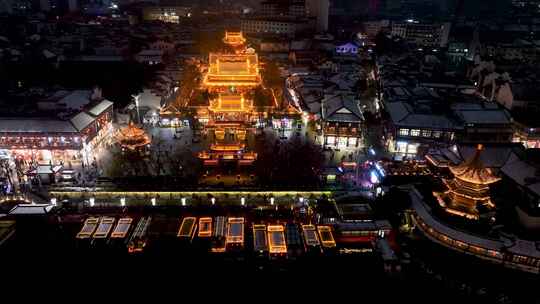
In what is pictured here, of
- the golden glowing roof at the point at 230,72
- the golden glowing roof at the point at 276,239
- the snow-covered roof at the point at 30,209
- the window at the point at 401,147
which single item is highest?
the golden glowing roof at the point at 230,72

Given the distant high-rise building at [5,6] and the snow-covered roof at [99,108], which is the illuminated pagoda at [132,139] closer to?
the snow-covered roof at [99,108]

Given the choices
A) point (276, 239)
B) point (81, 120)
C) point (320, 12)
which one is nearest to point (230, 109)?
point (81, 120)

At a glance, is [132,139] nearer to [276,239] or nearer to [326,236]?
[276,239]

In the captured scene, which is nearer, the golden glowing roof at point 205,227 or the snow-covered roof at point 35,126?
the golden glowing roof at point 205,227

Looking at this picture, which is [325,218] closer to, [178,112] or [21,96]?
[178,112]

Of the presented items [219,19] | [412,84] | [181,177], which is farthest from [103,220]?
[219,19]

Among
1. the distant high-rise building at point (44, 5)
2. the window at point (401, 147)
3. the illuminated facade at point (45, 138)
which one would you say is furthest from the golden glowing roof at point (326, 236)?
the distant high-rise building at point (44, 5)

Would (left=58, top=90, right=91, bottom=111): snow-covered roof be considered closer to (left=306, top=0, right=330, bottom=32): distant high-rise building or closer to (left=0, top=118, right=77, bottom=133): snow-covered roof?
(left=0, top=118, right=77, bottom=133): snow-covered roof
